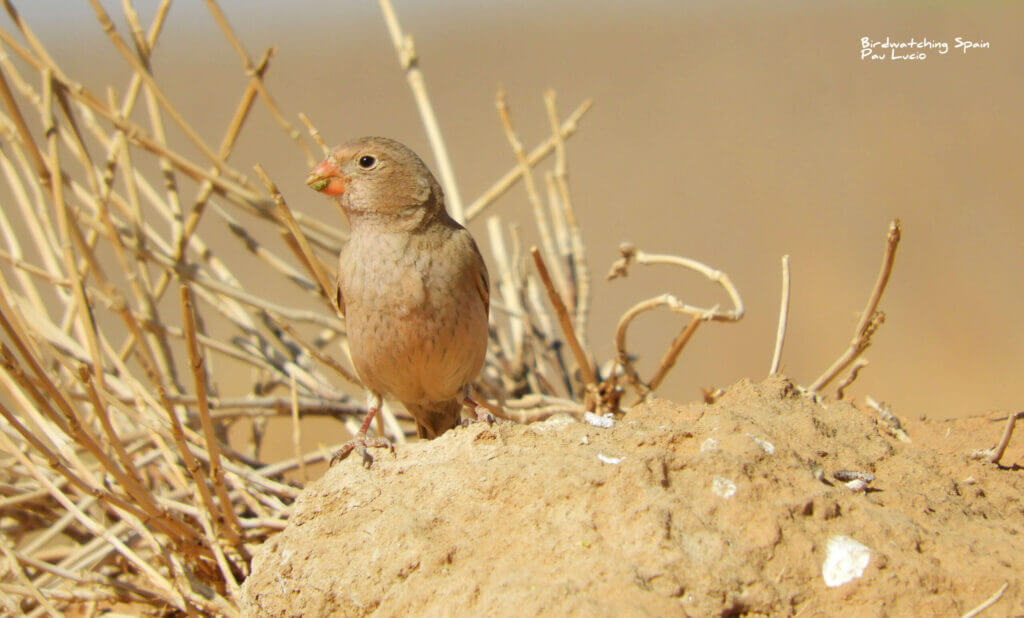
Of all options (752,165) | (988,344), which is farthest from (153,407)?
(752,165)

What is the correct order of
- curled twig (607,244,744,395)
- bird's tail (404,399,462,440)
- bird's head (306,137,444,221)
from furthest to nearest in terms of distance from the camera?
bird's tail (404,399,462,440) → bird's head (306,137,444,221) → curled twig (607,244,744,395)

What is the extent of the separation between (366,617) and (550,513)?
53cm

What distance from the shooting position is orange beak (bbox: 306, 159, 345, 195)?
3.94 metres

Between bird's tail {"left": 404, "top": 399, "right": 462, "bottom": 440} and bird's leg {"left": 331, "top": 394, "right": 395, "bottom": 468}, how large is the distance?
0.15 m

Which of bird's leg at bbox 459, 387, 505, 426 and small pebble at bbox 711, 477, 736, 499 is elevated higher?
small pebble at bbox 711, 477, 736, 499

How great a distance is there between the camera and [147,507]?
318 cm

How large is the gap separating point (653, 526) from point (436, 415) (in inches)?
78.4

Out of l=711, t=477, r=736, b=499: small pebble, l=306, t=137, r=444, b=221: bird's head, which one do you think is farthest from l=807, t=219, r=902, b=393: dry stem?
l=306, t=137, r=444, b=221: bird's head

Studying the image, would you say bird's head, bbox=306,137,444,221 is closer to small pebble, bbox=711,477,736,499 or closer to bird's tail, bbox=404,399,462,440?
bird's tail, bbox=404,399,462,440

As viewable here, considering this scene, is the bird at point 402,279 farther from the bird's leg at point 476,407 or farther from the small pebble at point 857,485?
the small pebble at point 857,485

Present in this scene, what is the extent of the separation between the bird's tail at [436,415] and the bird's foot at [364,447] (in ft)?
1.89

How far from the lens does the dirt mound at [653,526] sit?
7.70 ft

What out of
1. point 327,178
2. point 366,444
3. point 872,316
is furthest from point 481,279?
point 872,316

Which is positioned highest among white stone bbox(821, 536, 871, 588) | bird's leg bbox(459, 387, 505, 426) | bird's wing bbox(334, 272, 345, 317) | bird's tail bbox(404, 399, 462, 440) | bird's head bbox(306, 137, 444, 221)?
bird's head bbox(306, 137, 444, 221)
